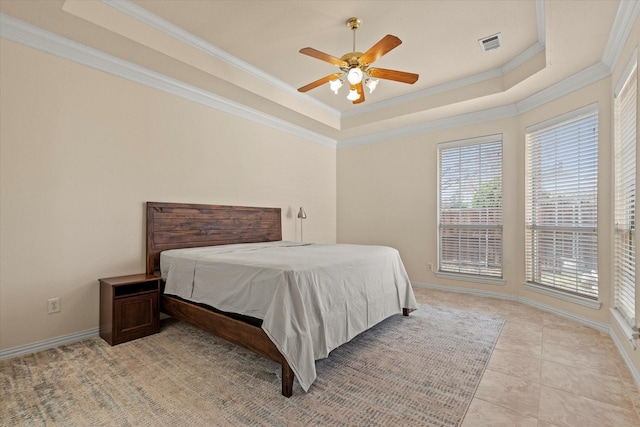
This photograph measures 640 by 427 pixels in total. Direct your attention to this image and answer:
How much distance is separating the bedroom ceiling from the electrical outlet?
231 centimetres

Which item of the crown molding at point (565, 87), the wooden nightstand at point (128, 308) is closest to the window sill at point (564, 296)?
the crown molding at point (565, 87)

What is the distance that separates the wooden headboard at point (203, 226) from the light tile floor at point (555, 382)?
125 inches

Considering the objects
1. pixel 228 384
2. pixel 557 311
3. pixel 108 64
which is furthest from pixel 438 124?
pixel 228 384

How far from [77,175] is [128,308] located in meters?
1.32

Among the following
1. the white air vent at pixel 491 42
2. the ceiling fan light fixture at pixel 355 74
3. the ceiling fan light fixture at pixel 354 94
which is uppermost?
the white air vent at pixel 491 42

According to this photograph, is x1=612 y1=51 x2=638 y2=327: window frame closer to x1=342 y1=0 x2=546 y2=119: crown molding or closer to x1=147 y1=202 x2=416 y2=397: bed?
x1=342 y1=0 x2=546 y2=119: crown molding

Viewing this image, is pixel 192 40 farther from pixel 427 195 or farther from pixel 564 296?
pixel 564 296

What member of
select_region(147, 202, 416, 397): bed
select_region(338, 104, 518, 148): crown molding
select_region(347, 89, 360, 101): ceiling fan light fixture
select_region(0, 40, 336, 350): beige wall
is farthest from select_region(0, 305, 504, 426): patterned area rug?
select_region(338, 104, 518, 148): crown molding

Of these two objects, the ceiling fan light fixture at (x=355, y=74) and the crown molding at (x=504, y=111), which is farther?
the crown molding at (x=504, y=111)

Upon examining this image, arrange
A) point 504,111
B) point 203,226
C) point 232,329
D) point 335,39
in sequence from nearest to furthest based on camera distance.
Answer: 1. point 232,329
2. point 335,39
3. point 203,226
4. point 504,111

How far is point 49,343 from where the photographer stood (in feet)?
8.70

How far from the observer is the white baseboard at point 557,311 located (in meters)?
2.30

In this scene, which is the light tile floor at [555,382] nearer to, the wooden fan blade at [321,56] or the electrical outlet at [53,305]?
the wooden fan blade at [321,56]

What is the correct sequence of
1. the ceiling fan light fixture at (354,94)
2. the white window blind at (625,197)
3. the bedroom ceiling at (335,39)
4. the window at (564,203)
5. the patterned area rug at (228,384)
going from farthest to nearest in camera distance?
the window at (564,203)
the ceiling fan light fixture at (354,94)
the bedroom ceiling at (335,39)
the white window blind at (625,197)
the patterned area rug at (228,384)
